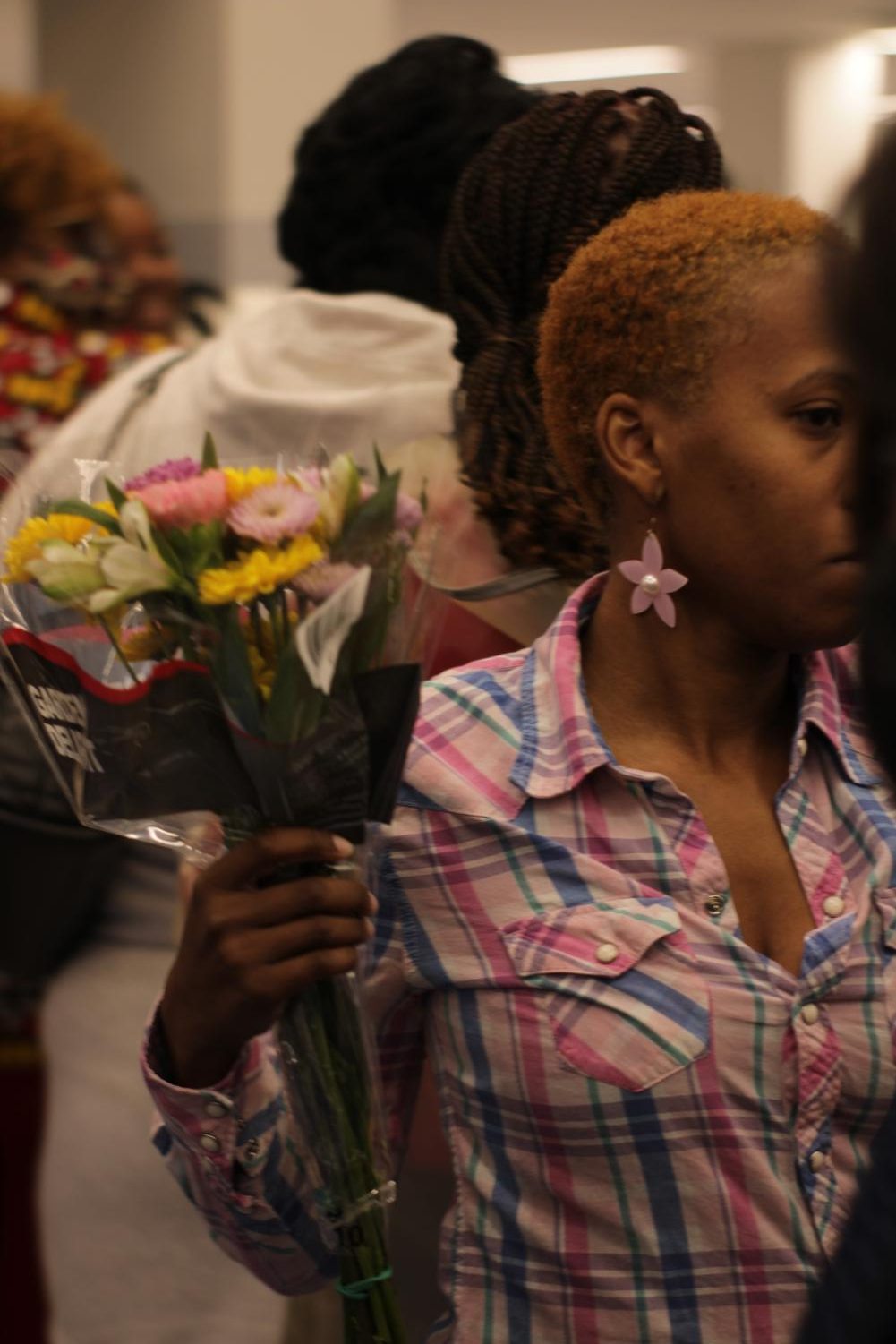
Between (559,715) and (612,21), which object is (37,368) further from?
(612,21)

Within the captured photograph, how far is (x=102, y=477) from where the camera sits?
51.4 inches

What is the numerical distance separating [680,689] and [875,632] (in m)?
0.53

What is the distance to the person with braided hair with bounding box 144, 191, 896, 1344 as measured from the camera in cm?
127

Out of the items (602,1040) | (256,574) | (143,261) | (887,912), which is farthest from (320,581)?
(143,261)

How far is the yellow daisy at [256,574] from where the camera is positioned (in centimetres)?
116

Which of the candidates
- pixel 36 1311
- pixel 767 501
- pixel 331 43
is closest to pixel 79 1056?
pixel 36 1311

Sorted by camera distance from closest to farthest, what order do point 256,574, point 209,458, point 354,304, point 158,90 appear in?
1. point 256,574
2. point 209,458
3. point 354,304
4. point 158,90

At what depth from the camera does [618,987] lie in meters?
1.30

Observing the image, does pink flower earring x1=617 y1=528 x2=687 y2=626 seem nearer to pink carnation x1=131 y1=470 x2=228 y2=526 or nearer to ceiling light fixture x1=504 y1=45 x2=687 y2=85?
pink carnation x1=131 y1=470 x2=228 y2=526

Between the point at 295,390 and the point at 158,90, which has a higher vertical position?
the point at 295,390

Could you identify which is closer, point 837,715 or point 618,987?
point 618,987

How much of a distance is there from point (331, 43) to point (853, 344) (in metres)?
5.07

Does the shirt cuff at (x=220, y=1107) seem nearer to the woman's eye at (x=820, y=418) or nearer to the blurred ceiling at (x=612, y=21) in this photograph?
the woman's eye at (x=820, y=418)

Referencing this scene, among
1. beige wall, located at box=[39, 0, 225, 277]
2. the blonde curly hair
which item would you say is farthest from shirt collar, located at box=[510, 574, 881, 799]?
beige wall, located at box=[39, 0, 225, 277]
